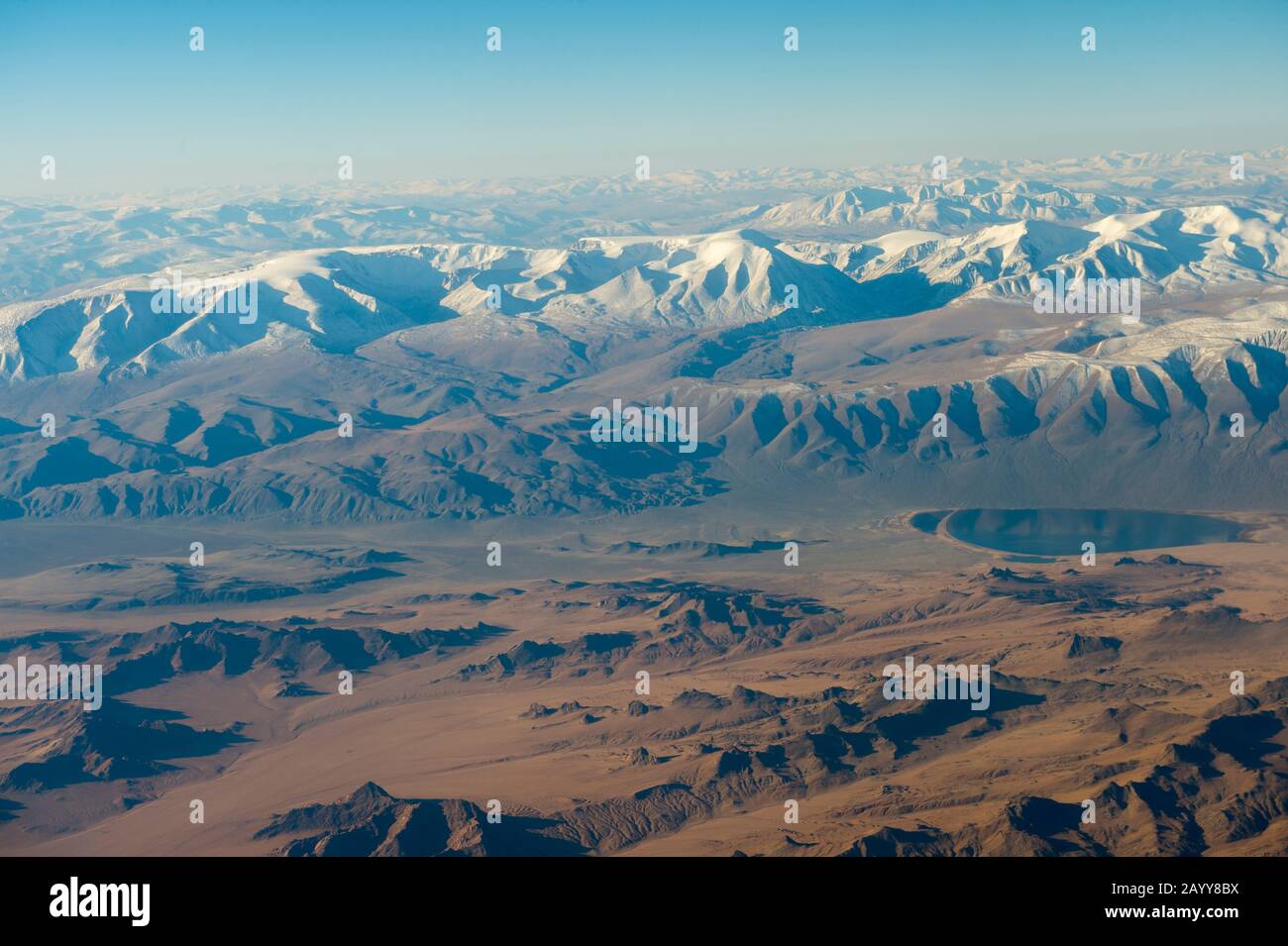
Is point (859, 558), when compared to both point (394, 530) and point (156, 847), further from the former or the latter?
point (156, 847)

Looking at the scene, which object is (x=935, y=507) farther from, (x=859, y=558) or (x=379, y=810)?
(x=379, y=810)

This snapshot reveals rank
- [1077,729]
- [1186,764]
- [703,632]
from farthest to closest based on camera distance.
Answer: [703,632]
[1077,729]
[1186,764]

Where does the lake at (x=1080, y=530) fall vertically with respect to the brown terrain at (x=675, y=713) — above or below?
below

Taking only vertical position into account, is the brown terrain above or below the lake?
above

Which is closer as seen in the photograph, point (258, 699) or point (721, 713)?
point (721, 713)

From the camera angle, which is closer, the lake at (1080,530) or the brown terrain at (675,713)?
the brown terrain at (675,713)

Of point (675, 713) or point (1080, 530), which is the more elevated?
point (675, 713)

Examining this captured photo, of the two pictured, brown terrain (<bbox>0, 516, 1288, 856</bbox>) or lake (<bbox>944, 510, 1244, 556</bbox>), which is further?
lake (<bbox>944, 510, 1244, 556</bbox>)

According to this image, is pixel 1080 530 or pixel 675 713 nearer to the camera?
pixel 675 713
